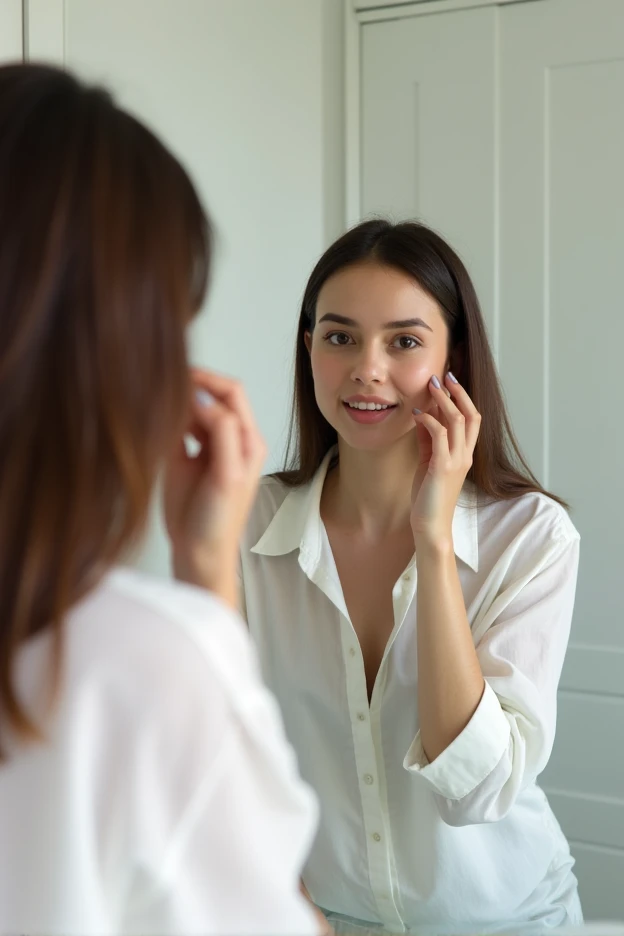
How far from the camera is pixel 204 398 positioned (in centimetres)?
70

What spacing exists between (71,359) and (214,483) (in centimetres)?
20

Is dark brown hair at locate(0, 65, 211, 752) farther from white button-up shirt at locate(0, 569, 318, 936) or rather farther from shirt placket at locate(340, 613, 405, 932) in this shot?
shirt placket at locate(340, 613, 405, 932)

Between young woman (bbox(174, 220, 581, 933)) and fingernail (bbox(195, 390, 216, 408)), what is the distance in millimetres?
534

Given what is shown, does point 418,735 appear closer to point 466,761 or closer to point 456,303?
point 466,761

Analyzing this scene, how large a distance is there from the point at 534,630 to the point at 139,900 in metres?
0.82

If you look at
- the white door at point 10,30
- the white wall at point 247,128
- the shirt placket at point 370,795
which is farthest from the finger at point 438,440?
the white door at point 10,30

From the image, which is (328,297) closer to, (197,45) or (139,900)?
(197,45)

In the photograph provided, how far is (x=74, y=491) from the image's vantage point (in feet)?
1.61

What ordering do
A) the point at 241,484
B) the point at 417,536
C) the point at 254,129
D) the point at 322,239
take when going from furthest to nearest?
the point at 322,239 < the point at 254,129 < the point at 417,536 < the point at 241,484

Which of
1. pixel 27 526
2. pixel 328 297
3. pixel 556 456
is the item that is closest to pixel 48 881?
pixel 27 526

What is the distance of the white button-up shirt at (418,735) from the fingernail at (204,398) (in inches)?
23.6

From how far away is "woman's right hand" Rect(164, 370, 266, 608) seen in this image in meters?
0.67

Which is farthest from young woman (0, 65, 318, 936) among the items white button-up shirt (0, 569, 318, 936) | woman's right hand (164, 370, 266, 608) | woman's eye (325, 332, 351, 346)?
woman's eye (325, 332, 351, 346)

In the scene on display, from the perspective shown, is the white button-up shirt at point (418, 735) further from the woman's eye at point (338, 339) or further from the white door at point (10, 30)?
the white door at point (10, 30)
